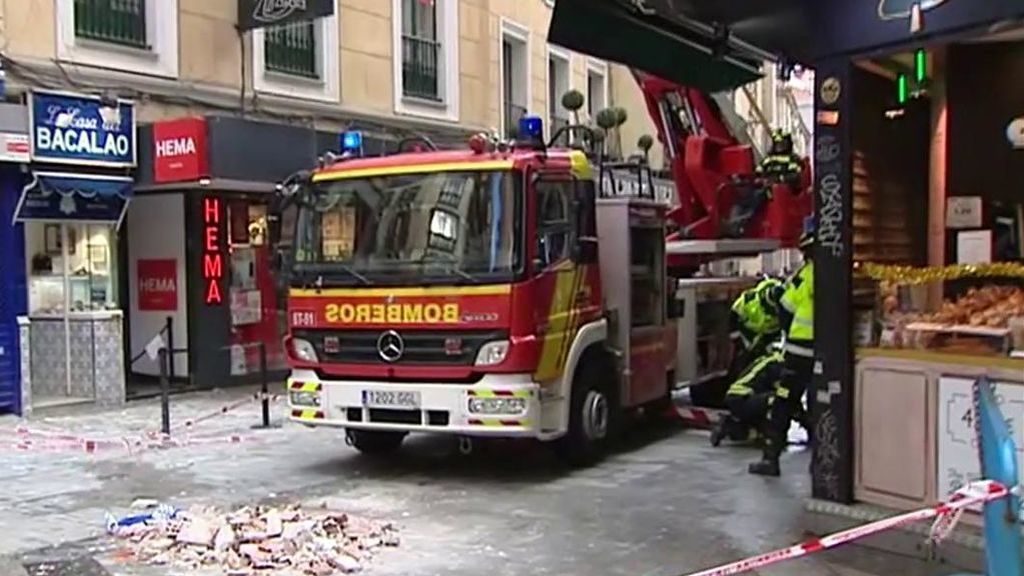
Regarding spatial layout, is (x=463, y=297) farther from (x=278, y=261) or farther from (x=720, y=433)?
(x=720, y=433)

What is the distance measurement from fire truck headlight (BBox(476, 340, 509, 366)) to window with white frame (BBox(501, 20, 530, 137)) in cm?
1384

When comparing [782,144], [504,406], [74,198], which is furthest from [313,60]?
[504,406]

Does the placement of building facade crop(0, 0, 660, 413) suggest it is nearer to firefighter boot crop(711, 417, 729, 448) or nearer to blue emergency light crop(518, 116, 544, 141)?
blue emergency light crop(518, 116, 544, 141)

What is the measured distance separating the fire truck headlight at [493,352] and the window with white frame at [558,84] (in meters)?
15.6

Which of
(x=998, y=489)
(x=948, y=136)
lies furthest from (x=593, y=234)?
(x=998, y=489)

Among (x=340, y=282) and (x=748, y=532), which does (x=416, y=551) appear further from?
(x=340, y=282)

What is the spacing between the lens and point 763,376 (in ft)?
Result: 33.0

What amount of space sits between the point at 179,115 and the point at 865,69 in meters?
9.84

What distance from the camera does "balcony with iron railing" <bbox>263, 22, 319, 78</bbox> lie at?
16.1m

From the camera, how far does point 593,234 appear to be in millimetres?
9812

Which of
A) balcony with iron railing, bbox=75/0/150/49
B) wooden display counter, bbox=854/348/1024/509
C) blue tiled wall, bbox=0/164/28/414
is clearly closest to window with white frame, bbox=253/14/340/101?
balcony with iron railing, bbox=75/0/150/49

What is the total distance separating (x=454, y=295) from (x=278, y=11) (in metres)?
7.33

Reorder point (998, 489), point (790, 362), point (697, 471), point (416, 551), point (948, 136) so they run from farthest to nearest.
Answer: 1. point (697, 471)
2. point (790, 362)
3. point (948, 136)
4. point (416, 551)
5. point (998, 489)

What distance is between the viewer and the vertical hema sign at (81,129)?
41.4 feet
